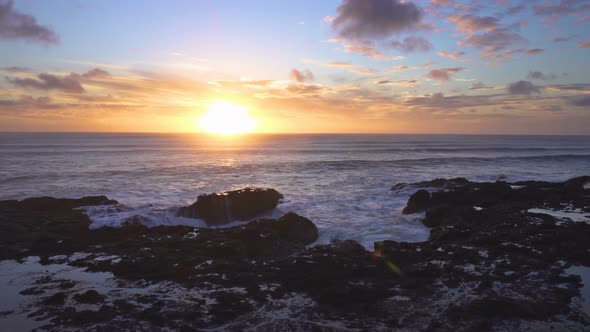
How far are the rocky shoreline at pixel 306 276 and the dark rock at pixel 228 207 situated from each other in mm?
3717

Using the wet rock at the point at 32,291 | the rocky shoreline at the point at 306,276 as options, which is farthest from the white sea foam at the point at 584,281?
the wet rock at the point at 32,291

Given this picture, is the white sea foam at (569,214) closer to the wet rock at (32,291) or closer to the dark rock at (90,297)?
the dark rock at (90,297)

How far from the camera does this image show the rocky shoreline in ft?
24.3

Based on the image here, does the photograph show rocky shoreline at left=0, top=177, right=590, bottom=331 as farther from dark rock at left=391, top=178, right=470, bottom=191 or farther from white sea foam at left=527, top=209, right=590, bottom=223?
dark rock at left=391, top=178, right=470, bottom=191

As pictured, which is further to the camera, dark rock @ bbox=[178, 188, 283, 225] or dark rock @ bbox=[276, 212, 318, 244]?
dark rock @ bbox=[178, 188, 283, 225]

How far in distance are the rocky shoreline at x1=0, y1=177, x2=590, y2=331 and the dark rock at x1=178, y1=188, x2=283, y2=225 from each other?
146 inches

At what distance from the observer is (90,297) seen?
328 inches

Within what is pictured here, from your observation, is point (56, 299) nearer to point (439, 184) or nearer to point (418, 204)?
point (418, 204)

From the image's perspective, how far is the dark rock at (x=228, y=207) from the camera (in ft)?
61.1

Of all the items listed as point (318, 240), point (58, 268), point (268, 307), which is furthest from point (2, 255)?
point (318, 240)

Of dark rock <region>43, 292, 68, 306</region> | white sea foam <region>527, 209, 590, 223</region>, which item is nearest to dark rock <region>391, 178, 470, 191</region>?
white sea foam <region>527, 209, 590, 223</region>

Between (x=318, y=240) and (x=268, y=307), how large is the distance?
23.0 feet

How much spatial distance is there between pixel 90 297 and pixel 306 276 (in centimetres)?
548

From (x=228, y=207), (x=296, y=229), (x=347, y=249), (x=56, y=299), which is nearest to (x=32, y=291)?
(x=56, y=299)
